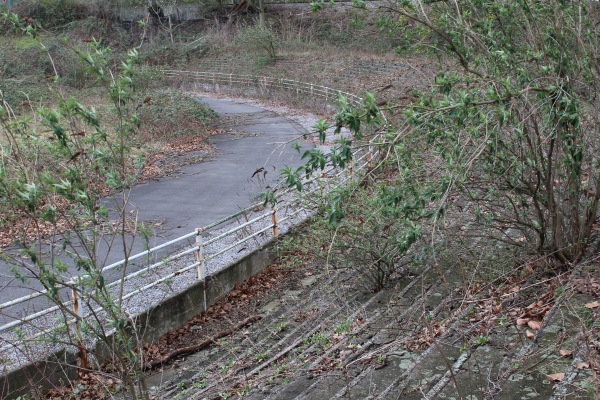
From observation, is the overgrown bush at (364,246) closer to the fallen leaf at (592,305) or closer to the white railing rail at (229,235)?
the white railing rail at (229,235)

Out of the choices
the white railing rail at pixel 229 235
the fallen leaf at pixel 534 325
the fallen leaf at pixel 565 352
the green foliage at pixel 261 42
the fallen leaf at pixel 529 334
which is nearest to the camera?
the fallen leaf at pixel 565 352

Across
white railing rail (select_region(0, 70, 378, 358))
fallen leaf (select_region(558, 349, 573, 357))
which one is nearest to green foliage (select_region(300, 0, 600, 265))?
white railing rail (select_region(0, 70, 378, 358))

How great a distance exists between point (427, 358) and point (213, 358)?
3684 millimetres

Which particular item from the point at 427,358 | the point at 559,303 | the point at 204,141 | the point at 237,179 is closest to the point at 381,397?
the point at 427,358

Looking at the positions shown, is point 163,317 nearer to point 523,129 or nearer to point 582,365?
point 523,129

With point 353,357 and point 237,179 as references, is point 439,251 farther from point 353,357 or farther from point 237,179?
point 237,179


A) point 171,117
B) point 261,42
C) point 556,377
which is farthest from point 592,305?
point 261,42

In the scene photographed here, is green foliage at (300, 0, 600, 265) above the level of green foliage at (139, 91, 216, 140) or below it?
above

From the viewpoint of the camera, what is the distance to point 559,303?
20.3ft

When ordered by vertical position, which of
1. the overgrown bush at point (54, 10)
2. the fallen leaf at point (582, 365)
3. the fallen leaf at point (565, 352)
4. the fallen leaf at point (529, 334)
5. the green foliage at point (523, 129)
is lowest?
the fallen leaf at point (529, 334)

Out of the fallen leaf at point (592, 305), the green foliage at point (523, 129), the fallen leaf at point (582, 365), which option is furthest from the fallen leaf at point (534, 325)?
the green foliage at point (523, 129)

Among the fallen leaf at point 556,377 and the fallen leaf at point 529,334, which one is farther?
the fallen leaf at point 529,334

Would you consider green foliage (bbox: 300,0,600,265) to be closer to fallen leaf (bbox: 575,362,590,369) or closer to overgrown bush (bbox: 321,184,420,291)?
overgrown bush (bbox: 321,184,420,291)

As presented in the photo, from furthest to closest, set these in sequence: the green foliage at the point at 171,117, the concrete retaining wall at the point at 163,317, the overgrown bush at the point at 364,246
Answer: the green foliage at the point at 171,117
the overgrown bush at the point at 364,246
the concrete retaining wall at the point at 163,317
